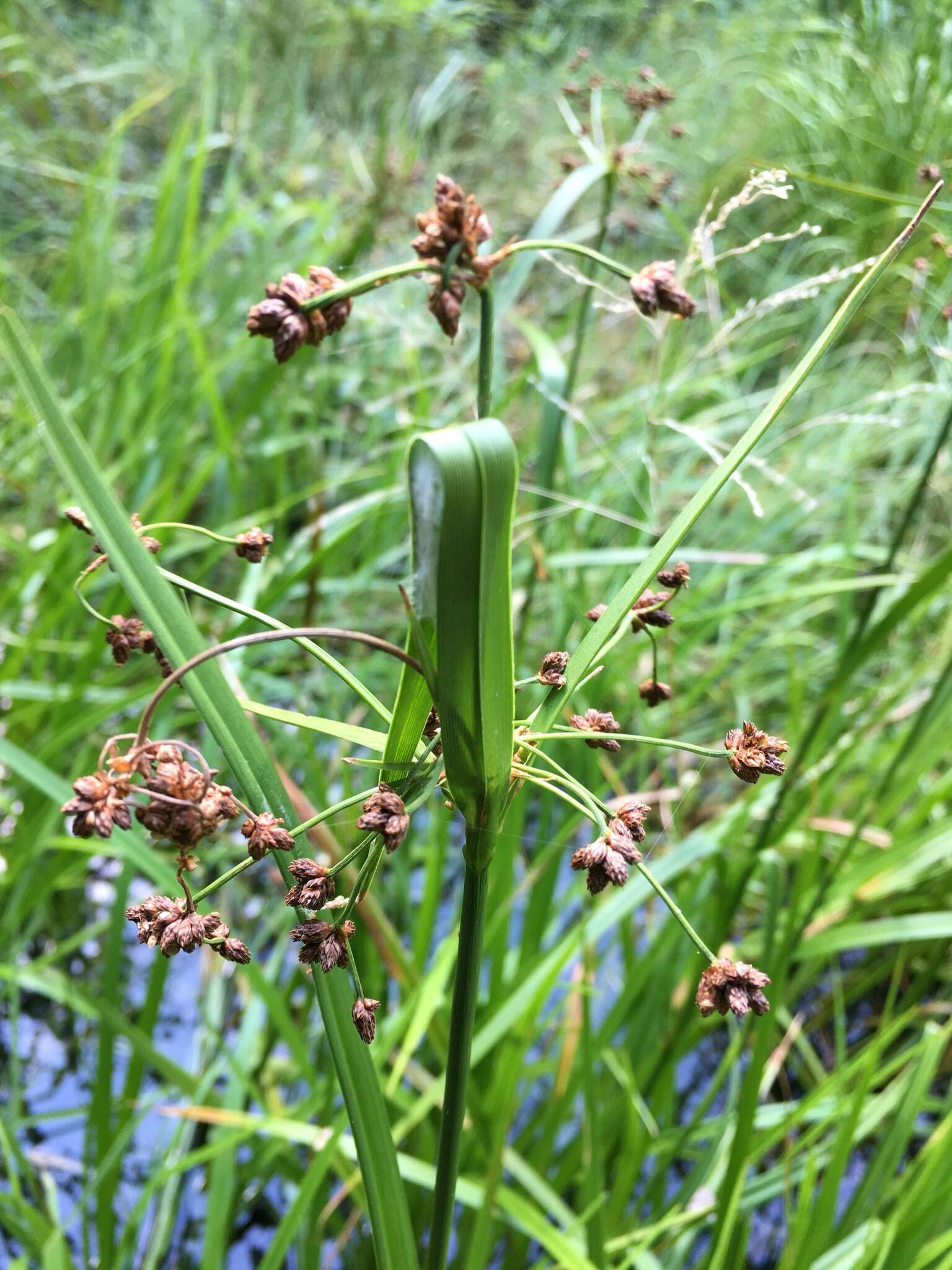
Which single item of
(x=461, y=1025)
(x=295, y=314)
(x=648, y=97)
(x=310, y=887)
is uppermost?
(x=648, y=97)

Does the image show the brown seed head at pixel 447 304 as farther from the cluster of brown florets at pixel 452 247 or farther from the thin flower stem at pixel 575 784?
the thin flower stem at pixel 575 784

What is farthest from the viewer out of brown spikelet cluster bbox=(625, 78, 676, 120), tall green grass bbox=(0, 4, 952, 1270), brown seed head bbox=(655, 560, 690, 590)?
brown spikelet cluster bbox=(625, 78, 676, 120)

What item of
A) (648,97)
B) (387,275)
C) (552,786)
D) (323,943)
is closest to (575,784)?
(552,786)

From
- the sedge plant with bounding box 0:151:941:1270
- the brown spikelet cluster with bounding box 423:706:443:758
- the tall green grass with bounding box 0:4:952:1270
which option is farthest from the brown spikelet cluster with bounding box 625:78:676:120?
the brown spikelet cluster with bounding box 423:706:443:758

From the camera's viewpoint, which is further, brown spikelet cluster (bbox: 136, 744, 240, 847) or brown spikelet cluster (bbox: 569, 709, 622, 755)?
brown spikelet cluster (bbox: 569, 709, 622, 755)

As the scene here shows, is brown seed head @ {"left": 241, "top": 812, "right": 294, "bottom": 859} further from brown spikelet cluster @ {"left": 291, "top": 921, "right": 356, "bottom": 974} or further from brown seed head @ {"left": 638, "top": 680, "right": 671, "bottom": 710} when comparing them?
brown seed head @ {"left": 638, "top": 680, "right": 671, "bottom": 710}

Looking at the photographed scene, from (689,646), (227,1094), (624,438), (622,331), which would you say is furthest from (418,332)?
(227,1094)

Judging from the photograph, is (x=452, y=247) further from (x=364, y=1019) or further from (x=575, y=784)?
(x=364, y=1019)

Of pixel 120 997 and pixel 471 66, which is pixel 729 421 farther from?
pixel 471 66
